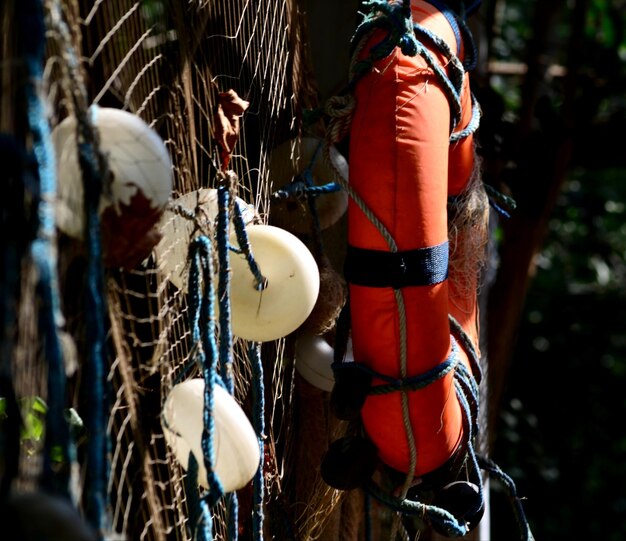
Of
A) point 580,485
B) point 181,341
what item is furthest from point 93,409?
point 580,485

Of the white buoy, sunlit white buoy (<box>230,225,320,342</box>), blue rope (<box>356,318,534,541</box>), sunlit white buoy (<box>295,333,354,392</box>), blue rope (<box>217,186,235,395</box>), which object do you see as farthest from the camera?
sunlit white buoy (<box>295,333,354,392</box>)

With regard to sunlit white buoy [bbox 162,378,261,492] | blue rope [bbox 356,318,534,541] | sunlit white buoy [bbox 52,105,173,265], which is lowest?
blue rope [bbox 356,318,534,541]

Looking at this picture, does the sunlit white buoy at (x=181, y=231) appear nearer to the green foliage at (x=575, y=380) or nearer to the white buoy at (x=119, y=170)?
the white buoy at (x=119, y=170)

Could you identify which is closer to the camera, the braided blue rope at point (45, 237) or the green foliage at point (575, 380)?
the braided blue rope at point (45, 237)

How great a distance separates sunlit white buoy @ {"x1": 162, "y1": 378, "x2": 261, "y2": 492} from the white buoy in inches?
8.7

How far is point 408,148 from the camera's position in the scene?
4.28 feet

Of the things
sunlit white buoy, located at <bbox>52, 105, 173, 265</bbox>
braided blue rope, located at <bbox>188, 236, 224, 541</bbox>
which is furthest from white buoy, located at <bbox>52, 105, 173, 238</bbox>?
braided blue rope, located at <bbox>188, 236, 224, 541</bbox>

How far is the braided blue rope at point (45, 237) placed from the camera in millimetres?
789

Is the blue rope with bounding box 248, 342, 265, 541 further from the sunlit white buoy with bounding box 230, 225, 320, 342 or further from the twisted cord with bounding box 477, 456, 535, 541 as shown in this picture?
the twisted cord with bounding box 477, 456, 535, 541

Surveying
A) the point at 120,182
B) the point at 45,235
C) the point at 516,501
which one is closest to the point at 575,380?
the point at 516,501

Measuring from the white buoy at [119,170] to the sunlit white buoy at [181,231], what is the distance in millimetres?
203

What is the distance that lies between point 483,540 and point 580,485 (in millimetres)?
1927

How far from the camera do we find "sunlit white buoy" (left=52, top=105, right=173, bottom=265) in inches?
35.7

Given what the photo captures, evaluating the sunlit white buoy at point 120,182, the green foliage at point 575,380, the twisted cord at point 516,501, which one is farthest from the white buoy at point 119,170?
the green foliage at point 575,380
